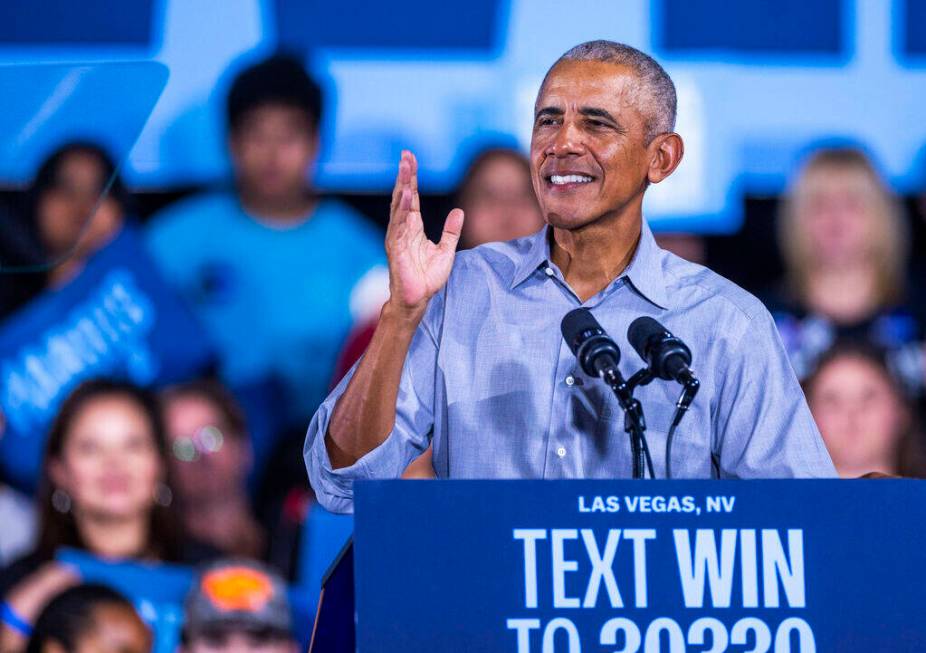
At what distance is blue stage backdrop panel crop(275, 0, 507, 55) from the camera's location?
4715 millimetres

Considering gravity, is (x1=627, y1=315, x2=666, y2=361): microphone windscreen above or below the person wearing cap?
Answer: below

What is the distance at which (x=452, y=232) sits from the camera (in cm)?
202

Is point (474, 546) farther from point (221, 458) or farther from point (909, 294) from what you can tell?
point (909, 294)

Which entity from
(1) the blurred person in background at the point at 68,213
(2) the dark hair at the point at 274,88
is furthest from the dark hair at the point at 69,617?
(2) the dark hair at the point at 274,88

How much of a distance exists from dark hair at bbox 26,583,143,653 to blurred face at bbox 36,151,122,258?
1.11 meters

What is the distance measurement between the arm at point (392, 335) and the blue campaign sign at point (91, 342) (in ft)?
8.85

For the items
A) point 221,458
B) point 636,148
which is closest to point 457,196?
point 221,458

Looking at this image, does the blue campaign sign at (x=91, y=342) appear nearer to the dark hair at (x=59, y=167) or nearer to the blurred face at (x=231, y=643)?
the dark hair at (x=59, y=167)

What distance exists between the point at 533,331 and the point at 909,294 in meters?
2.98

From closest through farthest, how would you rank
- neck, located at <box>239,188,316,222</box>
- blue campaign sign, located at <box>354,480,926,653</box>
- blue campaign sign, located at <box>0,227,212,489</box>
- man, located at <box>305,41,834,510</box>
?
blue campaign sign, located at <box>354,480,926,653</box>
man, located at <box>305,41,834,510</box>
blue campaign sign, located at <box>0,227,212,489</box>
neck, located at <box>239,188,316,222</box>

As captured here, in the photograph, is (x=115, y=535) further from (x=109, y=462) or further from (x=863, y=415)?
(x=863, y=415)

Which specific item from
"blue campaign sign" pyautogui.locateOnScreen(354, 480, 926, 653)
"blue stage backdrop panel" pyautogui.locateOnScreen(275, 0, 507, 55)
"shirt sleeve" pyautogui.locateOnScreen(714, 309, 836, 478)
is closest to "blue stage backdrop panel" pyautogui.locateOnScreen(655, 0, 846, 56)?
"blue stage backdrop panel" pyautogui.locateOnScreen(275, 0, 507, 55)

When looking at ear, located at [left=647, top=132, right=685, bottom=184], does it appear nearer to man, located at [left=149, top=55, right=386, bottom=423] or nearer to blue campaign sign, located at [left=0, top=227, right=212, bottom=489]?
man, located at [left=149, top=55, right=386, bottom=423]

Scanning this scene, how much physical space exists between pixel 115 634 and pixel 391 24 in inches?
90.4
